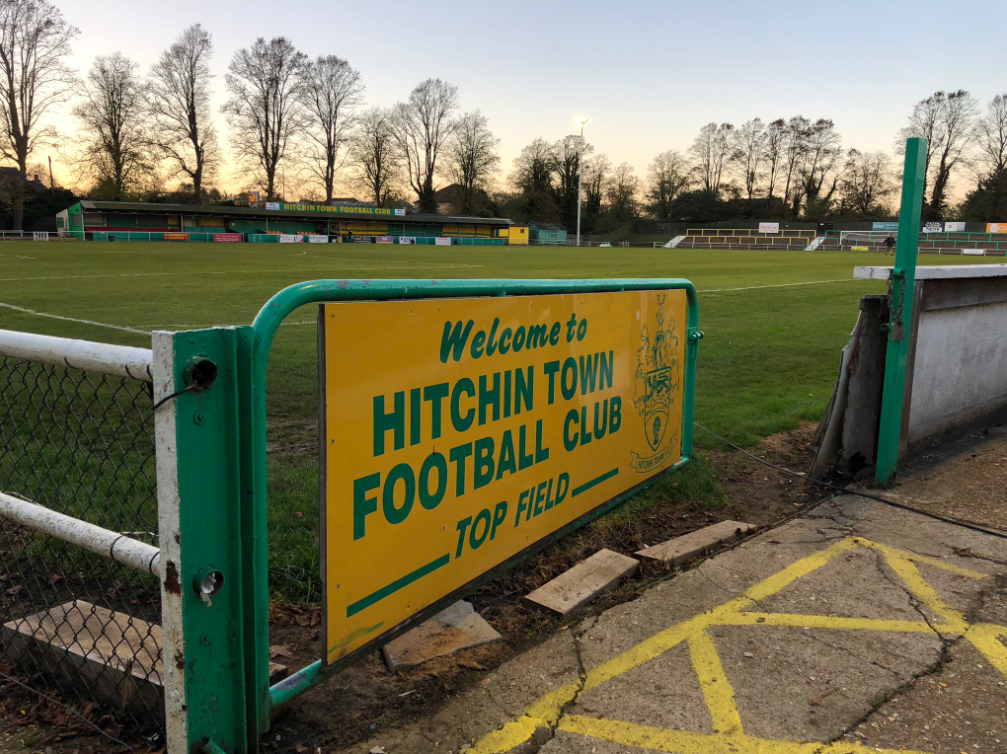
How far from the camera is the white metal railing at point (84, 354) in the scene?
1.83 m

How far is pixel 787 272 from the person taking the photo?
25656mm

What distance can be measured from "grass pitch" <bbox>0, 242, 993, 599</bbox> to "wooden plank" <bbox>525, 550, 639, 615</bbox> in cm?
100

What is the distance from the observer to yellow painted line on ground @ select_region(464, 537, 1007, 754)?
225 cm

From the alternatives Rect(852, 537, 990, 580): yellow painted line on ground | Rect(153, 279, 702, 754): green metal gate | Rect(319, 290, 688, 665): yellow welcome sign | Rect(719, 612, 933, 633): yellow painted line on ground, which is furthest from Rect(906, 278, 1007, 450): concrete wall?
Rect(153, 279, 702, 754): green metal gate

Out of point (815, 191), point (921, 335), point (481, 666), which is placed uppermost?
point (815, 191)

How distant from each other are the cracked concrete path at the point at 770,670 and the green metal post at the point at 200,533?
0.53 meters

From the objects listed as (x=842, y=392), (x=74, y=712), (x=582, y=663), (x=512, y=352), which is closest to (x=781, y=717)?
(x=582, y=663)

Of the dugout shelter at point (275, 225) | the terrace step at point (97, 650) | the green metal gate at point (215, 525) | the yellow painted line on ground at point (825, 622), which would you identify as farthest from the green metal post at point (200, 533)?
the dugout shelter at point (275, 225)

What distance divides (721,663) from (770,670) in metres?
0.17

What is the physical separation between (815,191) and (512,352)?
9765 centimetres

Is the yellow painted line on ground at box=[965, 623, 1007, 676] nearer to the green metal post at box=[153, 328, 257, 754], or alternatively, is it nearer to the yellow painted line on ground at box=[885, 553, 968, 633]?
the yellow painted line on ground at box=[885, 553, 968, 633]

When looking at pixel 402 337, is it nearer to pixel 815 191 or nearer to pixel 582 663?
pixel 582 663

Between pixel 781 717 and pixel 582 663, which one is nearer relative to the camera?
pixel 781 717

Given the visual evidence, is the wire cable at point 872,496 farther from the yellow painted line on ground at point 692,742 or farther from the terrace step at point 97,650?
the terrace step at point 97,650
